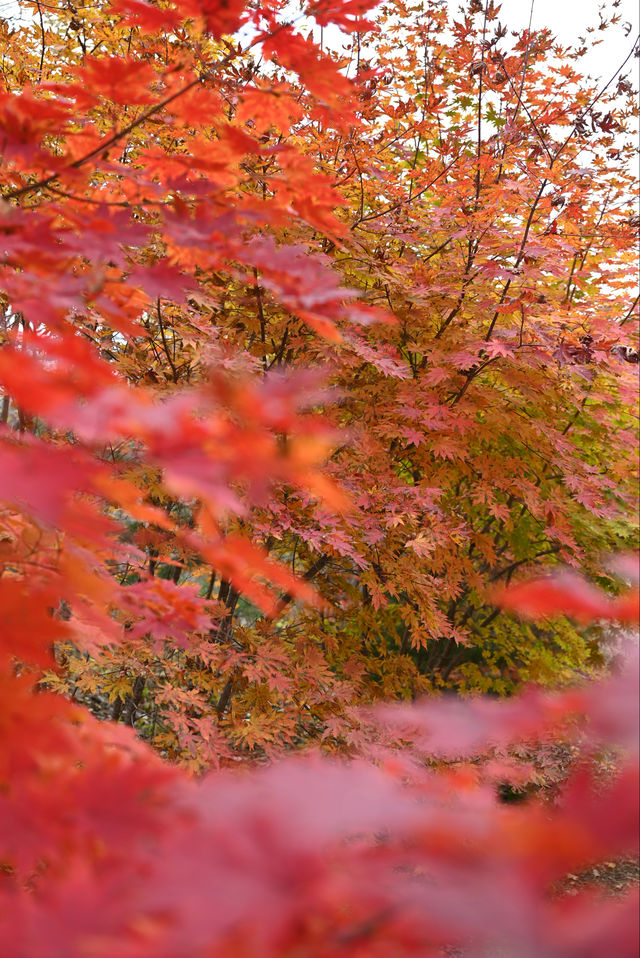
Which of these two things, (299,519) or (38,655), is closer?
(38,655)

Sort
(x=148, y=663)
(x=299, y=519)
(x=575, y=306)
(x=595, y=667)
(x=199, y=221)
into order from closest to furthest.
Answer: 1. (x=199, y=221)
2. (x=299, y=519)
3. (x=148, y=663)
4. (x=575, y=306)
5. (x=595, y=667)

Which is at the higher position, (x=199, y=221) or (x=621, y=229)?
(x=621, y=229)

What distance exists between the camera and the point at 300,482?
5.08ft

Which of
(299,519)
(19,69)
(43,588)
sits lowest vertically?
(43,588)

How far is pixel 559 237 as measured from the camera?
3.00 m

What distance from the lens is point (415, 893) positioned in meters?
0.50

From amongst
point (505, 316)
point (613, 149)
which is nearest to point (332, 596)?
point (505, 316)

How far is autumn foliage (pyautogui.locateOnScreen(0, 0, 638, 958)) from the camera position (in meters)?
0.51

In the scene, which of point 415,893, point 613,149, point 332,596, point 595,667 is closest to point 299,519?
point 332,596

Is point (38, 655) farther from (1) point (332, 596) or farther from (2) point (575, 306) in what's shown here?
(2) point (575, 306)

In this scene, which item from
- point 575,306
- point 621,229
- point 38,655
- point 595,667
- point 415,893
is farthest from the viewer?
point 595,667

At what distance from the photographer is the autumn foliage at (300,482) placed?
1.66 ft

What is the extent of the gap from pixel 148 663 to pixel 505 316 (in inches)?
96.5

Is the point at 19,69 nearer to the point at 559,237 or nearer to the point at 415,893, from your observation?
the point at 559,237
